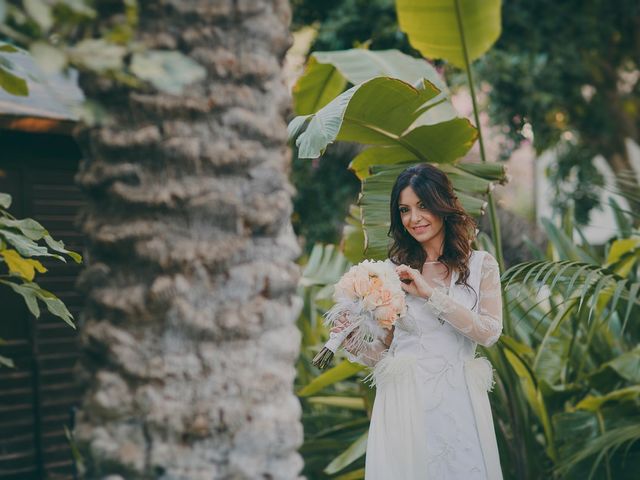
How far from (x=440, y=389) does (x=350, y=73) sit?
2271 mm

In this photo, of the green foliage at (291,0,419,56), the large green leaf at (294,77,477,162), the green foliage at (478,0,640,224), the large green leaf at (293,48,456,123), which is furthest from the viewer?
the green foliage at (478,0,640,224)

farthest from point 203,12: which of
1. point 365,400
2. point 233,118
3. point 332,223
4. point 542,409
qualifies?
point 332,223

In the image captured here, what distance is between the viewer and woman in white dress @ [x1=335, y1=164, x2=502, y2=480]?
10.6 ft

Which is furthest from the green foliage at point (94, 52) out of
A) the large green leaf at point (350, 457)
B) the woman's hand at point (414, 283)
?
the large green leaf at point (350, 457)

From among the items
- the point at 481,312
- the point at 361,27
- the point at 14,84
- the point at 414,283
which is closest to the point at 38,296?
the point at 14,84

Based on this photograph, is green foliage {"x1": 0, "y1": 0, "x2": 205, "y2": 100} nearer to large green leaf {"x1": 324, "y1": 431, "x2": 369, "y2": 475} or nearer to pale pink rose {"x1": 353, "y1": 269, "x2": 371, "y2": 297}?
pale pink rose {"x1": 353, "y1": 269, "x2": 371, "y2": 297}

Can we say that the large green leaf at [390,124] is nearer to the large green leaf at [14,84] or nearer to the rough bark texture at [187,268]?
the large green leaf at [14,84]

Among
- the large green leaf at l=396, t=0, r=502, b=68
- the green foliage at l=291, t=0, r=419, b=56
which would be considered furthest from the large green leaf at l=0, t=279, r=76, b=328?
the green foliage at l=291, t=0, r=419, b=56

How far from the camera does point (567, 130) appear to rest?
435 inches

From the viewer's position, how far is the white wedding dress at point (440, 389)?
324cm

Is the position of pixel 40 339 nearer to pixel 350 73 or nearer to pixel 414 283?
pixel 350 73

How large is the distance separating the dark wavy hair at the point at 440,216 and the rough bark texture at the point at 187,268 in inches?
63.7

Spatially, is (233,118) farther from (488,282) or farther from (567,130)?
(567,130)

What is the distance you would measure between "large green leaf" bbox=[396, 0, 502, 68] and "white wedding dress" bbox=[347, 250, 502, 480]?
6.68ft
